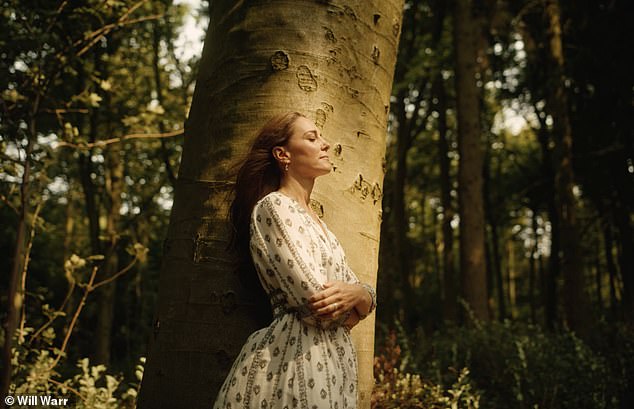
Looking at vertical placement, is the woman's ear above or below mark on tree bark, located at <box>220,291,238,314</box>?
above

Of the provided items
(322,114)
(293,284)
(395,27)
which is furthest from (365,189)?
(395,27)

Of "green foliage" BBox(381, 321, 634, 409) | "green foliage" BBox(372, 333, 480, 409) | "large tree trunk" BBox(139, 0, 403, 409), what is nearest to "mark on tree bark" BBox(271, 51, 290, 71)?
"large tree trunk" BBox(139, 0, 403, 409)

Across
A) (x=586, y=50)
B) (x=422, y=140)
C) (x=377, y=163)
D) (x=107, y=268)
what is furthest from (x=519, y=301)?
(x=377, y=163)

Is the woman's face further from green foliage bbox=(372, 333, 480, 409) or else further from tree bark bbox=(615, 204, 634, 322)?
tree bark bbox=(615, 204, 634, 322)

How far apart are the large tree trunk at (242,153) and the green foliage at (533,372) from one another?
1.97m

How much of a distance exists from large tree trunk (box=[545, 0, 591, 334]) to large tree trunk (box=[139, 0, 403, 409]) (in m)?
7.61

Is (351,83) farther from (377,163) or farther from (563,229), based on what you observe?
(563,229)

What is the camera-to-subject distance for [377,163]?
2.94 m

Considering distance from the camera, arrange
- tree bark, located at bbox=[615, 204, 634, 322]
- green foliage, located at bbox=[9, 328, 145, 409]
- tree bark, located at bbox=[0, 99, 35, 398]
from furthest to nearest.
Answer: tree bark, located at bbox=[615, 204, 634, 322] < green foliage, located at bbox=[9, 328, 145, 409] < tree bark, located at bbox=[0, 99, 35, 398]

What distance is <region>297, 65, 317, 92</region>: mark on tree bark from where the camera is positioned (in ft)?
8.72

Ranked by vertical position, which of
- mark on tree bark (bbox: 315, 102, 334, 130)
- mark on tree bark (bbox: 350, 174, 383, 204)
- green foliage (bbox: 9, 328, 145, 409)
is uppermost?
mark on tree bark (bbox: 315, 102, 334, 130)

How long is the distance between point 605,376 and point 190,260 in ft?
13.7

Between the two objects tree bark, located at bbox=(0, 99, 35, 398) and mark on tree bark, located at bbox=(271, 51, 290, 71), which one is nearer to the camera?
mark on tree bark, located at bbox=(271, 51, 290, 71)

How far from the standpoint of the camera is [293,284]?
2135 mm
